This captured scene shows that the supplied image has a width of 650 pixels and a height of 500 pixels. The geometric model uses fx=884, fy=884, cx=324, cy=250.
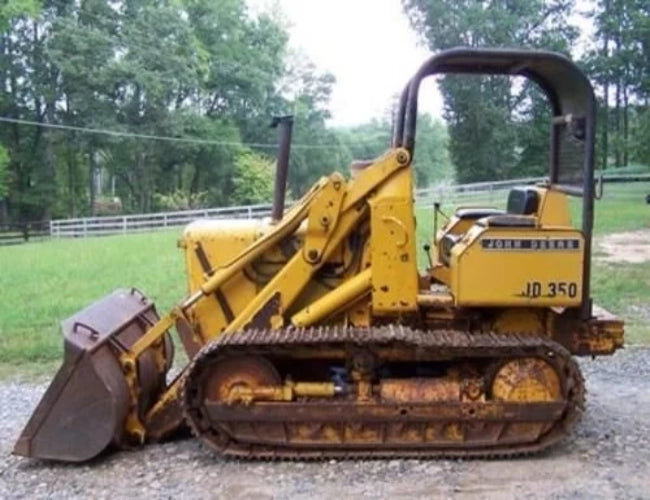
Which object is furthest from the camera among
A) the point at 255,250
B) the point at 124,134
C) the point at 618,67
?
the point at 124,134

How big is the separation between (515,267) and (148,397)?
2.50 m

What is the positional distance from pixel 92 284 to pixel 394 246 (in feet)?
32.4

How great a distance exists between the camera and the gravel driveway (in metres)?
4.79

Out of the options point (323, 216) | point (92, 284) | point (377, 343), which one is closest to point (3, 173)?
point (92, 284)

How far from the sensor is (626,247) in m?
17.8

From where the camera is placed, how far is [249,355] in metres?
5.34

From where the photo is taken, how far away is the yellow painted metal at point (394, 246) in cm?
543

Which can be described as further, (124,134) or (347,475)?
(124,134)

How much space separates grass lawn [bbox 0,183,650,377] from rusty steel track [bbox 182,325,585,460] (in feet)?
13.1

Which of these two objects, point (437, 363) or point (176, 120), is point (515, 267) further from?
point (176, 120)

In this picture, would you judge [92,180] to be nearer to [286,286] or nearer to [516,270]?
[286,286]

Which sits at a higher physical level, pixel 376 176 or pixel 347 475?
pixel 376 176

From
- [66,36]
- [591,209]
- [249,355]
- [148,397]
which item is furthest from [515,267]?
[66,36]

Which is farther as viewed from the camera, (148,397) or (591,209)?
(148,397)
